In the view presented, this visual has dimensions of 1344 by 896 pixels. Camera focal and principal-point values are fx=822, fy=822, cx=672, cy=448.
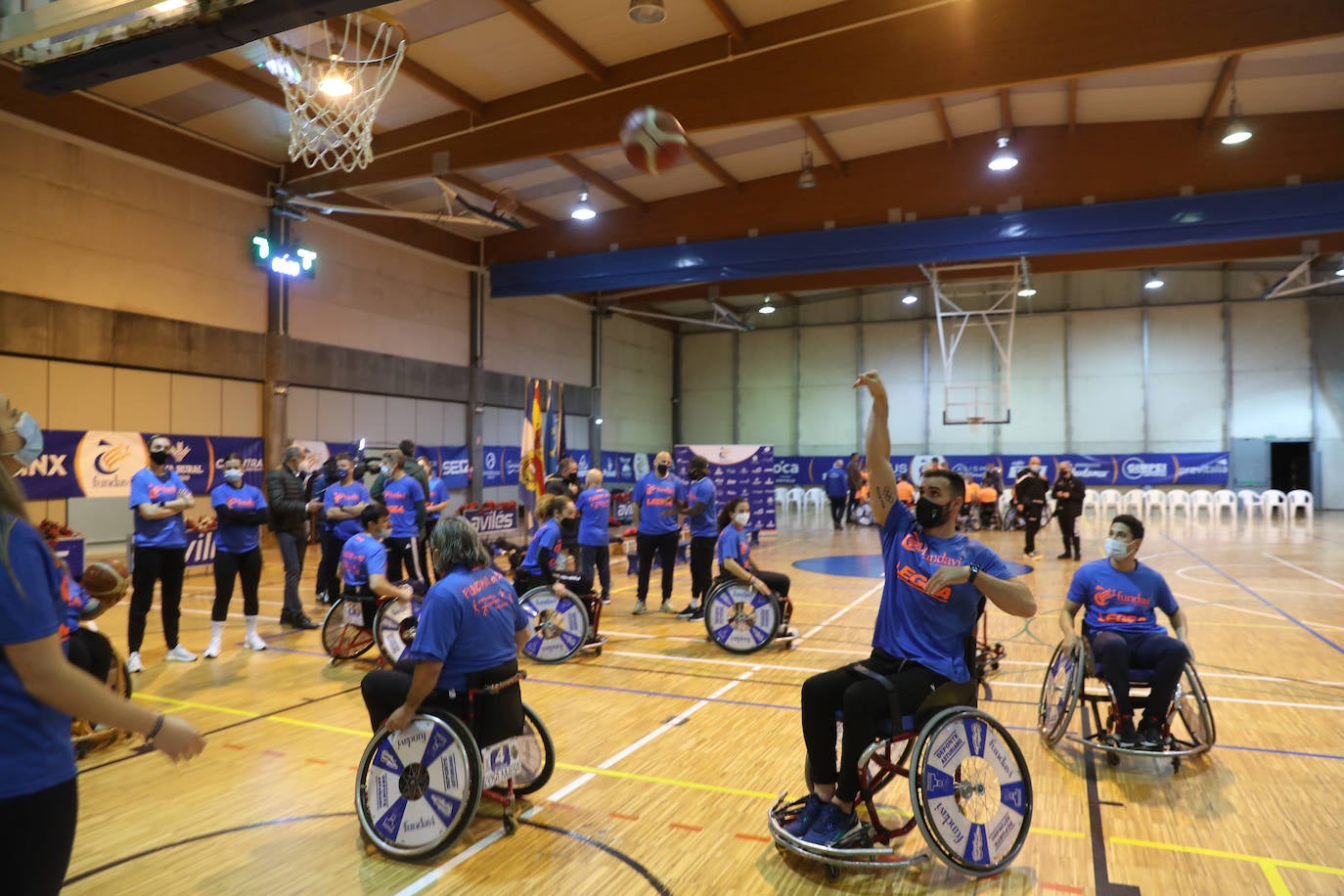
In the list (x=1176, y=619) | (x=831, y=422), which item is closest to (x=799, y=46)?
(x=1176, y=619)

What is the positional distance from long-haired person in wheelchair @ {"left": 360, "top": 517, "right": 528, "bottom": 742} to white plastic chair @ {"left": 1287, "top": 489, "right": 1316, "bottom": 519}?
83.3ft

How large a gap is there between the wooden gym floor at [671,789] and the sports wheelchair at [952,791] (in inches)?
5.6

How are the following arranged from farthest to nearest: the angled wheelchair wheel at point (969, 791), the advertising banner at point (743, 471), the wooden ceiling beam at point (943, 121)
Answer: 1. the advertising banner at point (743, 471)
2. the wooden ceiling beam at point (943, 121)
3. the angled wheelchair wheel at point (969, 791)

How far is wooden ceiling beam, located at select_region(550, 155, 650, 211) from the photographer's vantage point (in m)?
14.8

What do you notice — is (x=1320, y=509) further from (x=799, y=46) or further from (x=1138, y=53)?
(x=799, y=46)

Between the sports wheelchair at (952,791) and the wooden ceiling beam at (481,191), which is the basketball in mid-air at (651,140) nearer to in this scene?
the sports wheelchair at (952,791)

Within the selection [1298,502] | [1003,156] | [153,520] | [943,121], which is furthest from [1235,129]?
[1298,502]

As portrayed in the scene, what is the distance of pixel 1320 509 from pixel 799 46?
76.5ft

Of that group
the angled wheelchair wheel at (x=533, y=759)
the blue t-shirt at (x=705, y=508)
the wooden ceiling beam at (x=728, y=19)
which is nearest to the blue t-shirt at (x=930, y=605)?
the angled wheelchair wheel at (x=533, y=759)

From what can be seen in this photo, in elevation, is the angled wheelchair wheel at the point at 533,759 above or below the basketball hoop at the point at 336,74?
below

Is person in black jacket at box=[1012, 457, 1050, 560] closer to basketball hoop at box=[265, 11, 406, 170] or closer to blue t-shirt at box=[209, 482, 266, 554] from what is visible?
basketball hoop at box=[265, 11, 406, 170]

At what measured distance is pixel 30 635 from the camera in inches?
63.5

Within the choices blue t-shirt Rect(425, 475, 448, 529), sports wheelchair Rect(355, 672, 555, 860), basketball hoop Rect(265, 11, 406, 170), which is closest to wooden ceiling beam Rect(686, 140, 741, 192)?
basketball hoop Rect(265, 11, 406, 170)

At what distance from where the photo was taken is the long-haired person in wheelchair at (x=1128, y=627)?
434cm
